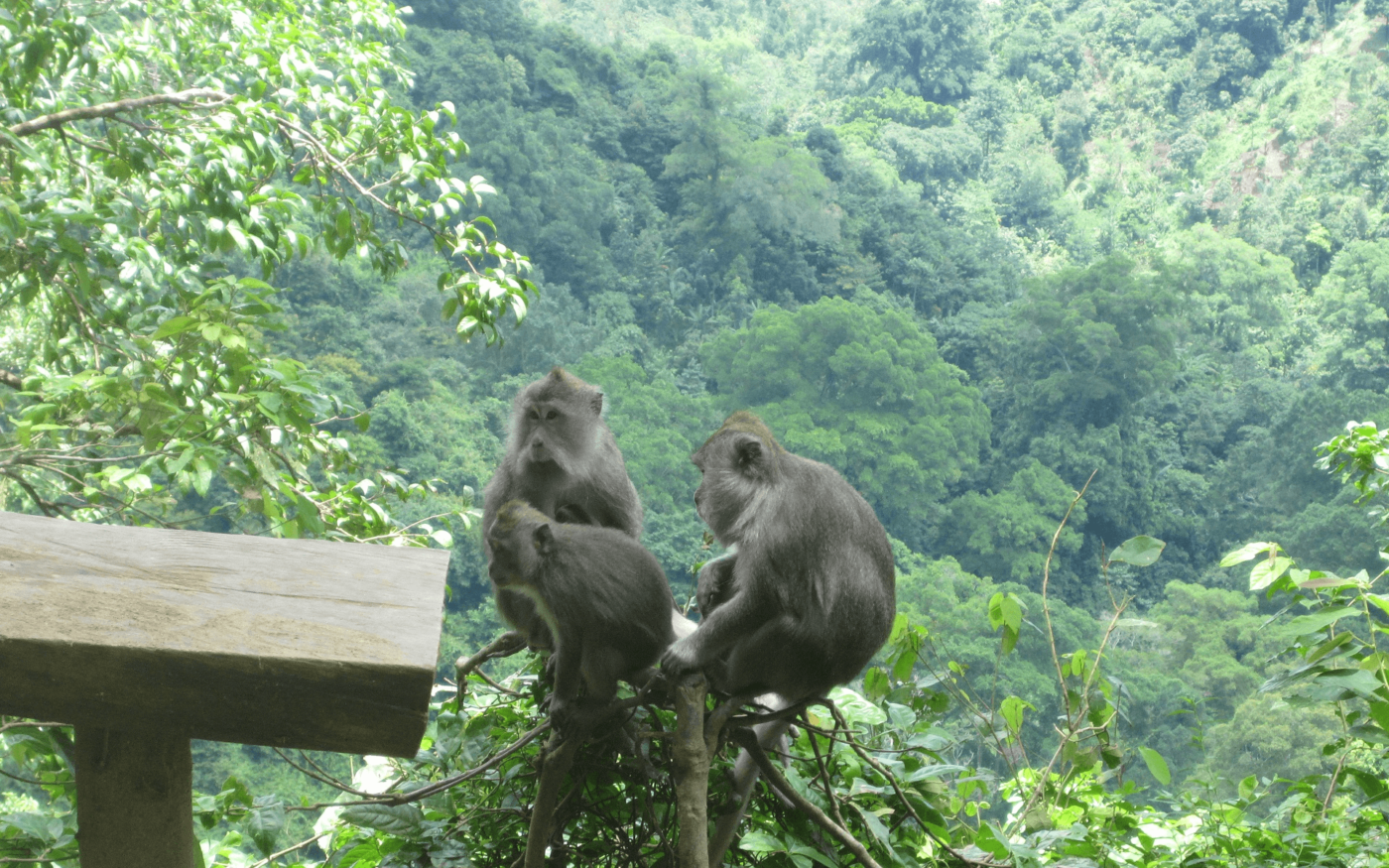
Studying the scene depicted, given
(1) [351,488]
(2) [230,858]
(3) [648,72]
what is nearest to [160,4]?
(1) [351,488]

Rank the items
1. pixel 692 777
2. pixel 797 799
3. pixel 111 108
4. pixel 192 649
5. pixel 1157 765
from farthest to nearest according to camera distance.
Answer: pixel 111 108 < pixel 1157 765 < pixel 797 799 < pixel 692 777 < pixel 192 649

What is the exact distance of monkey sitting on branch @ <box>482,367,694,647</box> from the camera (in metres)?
2.39

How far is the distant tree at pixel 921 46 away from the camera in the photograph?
39.7 meters

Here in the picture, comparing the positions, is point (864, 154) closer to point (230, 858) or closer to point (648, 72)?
point (648, 72)

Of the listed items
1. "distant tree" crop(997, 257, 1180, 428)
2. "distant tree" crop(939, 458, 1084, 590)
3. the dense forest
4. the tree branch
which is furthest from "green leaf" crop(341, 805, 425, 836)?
"distant tree" crop(997, 257, 1180, 428)

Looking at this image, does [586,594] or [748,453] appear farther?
[748,453]

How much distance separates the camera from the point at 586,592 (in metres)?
1.72

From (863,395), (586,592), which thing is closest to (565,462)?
(586,592)

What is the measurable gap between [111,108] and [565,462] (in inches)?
76.4

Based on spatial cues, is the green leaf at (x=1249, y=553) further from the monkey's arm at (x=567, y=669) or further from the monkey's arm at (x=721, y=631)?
the monkey's arm at (x=567, y=669)

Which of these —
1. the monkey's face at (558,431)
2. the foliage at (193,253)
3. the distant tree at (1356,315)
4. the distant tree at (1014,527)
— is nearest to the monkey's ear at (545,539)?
the monkey's face at (558,431)

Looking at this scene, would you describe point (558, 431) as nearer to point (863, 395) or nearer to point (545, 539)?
point (545, 539)

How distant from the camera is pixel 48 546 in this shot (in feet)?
3.00

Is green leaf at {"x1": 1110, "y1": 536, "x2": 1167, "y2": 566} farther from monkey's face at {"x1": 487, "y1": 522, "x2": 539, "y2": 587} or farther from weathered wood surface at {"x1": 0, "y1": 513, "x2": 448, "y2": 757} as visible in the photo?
weathered wood surface at {"x1": 0, "y1": 513, "x2": 448, "y2": 757}
